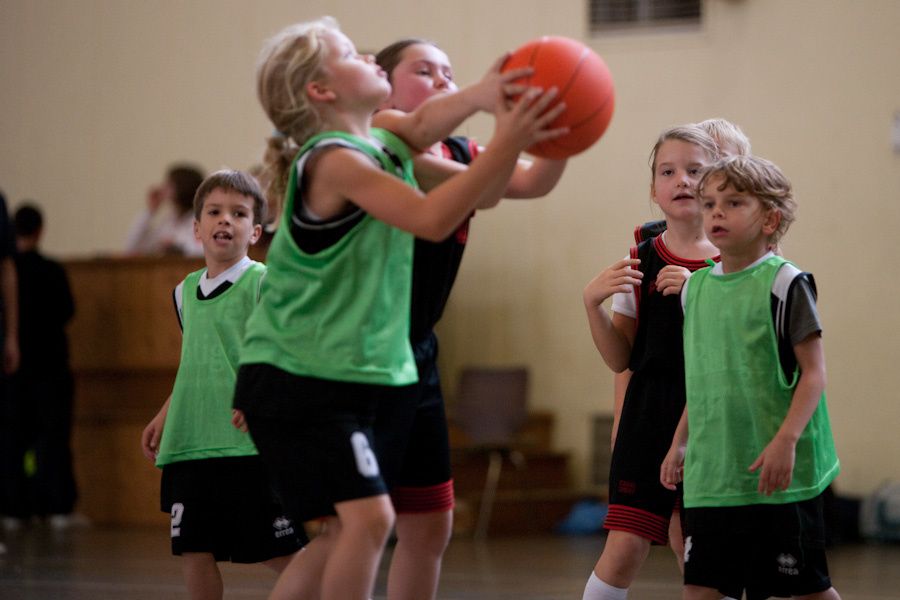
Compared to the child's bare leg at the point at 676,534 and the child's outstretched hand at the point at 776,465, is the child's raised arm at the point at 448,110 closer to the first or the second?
the child's outstretched hand at the point at 776,465

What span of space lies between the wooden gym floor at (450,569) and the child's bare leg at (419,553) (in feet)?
5.76

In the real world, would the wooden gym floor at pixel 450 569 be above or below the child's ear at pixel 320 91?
below

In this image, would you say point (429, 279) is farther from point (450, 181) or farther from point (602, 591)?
point (602, 591)

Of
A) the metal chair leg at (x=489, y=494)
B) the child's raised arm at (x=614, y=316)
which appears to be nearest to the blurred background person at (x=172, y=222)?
the metal chair leg at (x=489, y=494)

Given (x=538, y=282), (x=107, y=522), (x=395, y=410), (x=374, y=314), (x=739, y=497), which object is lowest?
(x=107, y=522)

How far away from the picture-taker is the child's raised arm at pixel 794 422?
9.36 feet

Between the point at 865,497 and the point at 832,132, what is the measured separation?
2193 mm

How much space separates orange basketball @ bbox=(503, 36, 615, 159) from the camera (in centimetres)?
263

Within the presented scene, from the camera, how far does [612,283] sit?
3312 mm

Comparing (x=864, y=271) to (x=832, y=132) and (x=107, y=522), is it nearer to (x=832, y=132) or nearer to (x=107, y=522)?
(x=832, y=132)

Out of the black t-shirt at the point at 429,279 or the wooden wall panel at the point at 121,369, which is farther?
the wooden wall panel at the point at 121,369

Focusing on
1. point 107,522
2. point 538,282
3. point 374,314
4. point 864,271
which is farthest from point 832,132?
point 374,314

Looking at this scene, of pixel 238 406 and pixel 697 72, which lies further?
pixel 697 72

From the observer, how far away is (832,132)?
8312 mm
